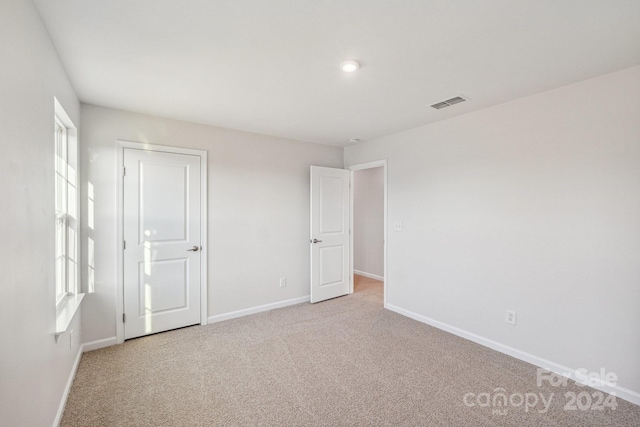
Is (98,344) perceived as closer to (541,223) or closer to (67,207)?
(67,207)

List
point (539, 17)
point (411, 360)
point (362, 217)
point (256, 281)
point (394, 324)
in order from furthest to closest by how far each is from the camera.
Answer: point (362, 217), point (256, 281), point (394, 324), point (411, 360), point (539, 17)

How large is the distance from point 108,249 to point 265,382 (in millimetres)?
2042

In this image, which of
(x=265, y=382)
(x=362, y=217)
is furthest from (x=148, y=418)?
(x=362, y=217)

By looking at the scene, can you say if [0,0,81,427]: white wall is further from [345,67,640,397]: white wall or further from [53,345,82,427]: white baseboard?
[345,67,640,397]: white wall

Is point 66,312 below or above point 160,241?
below

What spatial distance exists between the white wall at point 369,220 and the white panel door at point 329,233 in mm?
1323

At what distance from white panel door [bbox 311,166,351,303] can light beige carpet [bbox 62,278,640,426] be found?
3.36 feet

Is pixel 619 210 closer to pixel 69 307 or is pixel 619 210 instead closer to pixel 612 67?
pixel 612 67

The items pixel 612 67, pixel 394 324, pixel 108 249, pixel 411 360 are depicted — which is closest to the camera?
pixel 612 67

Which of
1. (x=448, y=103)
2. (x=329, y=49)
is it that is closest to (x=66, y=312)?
(x=329, y=49)

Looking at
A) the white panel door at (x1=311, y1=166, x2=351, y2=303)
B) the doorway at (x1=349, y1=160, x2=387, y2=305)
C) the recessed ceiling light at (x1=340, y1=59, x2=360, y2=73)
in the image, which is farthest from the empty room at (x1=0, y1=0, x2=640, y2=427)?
the doorway at (x1=349, y1=160, x2=387, y2=305)

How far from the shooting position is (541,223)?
252 cm

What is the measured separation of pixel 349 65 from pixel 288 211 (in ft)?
7.95

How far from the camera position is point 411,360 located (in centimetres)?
264
